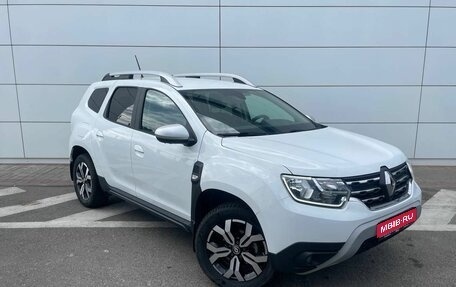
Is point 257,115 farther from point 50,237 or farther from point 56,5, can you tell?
point 56,5

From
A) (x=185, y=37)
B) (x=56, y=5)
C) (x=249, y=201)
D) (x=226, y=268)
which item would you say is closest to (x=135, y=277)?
(x=226, y=268)

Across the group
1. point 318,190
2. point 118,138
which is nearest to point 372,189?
point 318,190

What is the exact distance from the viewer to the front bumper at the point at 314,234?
2643mm

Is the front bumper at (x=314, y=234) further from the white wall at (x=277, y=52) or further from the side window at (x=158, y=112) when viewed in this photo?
the white wall at (x=277, y=52)

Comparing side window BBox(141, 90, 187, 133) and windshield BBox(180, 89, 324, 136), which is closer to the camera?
windshield BBox(180, 89, 324, 136)

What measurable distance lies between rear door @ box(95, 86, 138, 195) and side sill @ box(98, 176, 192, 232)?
0.06 m

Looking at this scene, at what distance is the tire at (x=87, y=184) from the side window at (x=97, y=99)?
62cm

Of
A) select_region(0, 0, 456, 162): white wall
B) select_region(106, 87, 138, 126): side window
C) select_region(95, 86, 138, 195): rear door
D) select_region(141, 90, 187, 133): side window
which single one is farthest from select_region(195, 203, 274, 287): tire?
select_region(0, 0, 456, 162): white wall

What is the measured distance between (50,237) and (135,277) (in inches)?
56.9

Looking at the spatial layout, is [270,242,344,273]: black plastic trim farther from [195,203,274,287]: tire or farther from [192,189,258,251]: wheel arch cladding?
[192,189,258,251]: wheel arch cladding

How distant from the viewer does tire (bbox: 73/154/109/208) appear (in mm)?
4863

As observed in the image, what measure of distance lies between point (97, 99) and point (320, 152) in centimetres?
312

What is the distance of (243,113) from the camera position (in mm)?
3865

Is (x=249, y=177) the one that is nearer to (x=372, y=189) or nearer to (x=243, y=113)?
(x=372, y=189)
